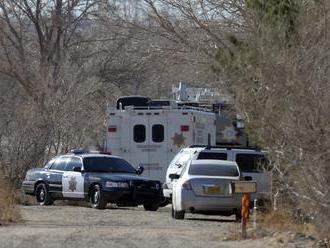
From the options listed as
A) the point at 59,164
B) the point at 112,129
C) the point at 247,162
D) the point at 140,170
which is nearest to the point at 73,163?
the point at 59,164

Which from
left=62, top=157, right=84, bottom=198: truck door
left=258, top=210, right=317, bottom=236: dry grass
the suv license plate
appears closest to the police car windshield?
left=62, top=157, right=84, bottom=198: truck door

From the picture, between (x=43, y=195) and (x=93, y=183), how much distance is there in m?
2.35

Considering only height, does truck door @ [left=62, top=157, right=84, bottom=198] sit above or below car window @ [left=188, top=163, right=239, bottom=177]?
below

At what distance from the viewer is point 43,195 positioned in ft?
82.9

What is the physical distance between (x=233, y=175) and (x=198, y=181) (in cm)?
108

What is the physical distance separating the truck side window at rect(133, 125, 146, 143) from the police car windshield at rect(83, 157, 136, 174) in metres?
2.17

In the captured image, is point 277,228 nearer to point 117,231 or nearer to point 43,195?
point 117,231

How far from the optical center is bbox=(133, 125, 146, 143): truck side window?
26609mm

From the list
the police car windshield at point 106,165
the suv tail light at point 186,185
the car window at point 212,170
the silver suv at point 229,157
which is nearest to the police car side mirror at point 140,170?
the police car windshield at point 106,165

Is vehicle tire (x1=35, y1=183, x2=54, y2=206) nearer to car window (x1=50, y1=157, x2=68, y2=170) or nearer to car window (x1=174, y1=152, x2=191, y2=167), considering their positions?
car window (x1=50, y1=157, x2=68, y2=170)

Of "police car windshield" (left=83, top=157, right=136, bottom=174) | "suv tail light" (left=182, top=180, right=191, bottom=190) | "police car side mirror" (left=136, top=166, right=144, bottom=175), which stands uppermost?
"police car windshield" (left=83, top=157, right=136, bottom=174)

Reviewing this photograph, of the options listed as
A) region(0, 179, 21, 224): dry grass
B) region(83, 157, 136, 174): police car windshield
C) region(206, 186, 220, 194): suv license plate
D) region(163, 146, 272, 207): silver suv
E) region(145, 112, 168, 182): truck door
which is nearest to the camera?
region(0, 179, 21, 224): dry grass

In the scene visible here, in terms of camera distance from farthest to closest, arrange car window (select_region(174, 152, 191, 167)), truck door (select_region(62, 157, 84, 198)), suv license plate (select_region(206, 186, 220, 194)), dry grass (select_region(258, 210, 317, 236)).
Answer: truck door (select_region(62, 157, 84, 198)) → car window (select_region(174, 152, 191, 167)) → suv license plate (select_region(206, 186, 220, 194)) → dry grass (select_region(258, 210, 317, 236))

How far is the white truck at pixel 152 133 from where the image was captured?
26297mm
